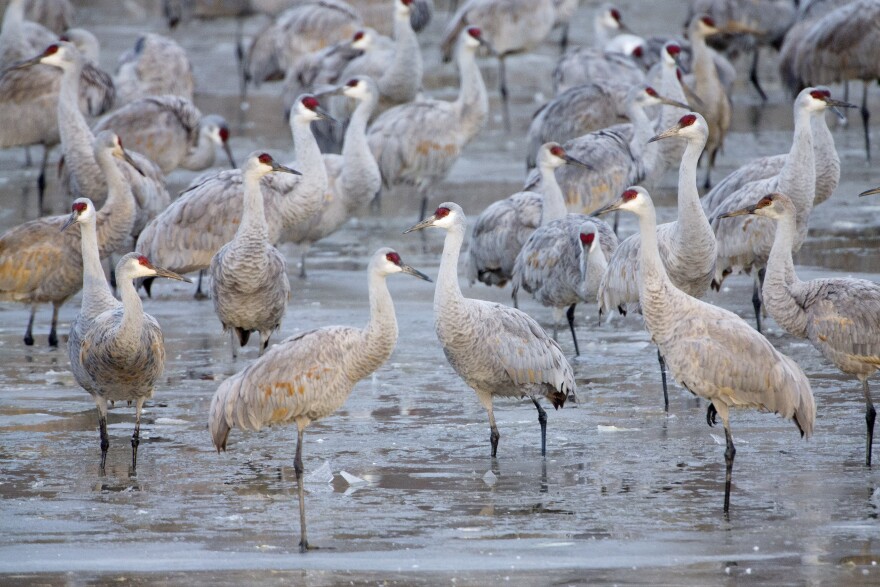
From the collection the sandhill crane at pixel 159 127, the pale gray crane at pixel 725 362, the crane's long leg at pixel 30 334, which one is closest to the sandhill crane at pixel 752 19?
the sandhill crane at pixel 159 127

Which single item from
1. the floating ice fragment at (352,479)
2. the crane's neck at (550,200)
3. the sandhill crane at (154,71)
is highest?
the crane's neck at (550,200)

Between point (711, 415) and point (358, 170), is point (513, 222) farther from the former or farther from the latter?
point (711, 415)

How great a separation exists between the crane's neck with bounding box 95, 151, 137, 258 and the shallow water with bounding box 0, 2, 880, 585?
73cm

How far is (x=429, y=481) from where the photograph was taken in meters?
7.13

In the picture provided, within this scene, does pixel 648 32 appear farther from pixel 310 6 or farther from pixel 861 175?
pixel 861 175

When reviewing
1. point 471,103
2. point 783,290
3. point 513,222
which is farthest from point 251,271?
point 471,103

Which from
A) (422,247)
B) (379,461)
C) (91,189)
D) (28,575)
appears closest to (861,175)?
(422,247)

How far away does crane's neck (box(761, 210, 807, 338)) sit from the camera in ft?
25.3

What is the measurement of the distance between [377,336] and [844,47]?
10645 mm

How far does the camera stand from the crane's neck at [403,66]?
15.3m

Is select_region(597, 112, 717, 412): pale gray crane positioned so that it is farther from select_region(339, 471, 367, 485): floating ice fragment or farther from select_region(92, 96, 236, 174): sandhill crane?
select_region(92, 96, 236, 174): sandhill crane

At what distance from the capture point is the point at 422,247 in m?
13.0

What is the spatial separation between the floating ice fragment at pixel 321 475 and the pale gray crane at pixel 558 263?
273 centimetres

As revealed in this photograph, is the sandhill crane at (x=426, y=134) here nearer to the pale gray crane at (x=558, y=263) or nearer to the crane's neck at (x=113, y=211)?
the crane's neck at (x=113, y=211)
